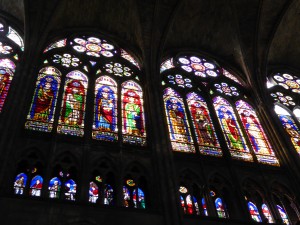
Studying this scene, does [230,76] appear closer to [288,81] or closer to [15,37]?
[288,81]

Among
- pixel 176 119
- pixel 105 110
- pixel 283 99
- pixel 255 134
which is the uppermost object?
pixel 283 99

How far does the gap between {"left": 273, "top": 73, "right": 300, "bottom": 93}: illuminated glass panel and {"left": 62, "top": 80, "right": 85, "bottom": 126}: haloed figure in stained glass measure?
827 cm

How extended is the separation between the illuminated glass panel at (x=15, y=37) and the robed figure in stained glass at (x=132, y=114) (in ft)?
13.7

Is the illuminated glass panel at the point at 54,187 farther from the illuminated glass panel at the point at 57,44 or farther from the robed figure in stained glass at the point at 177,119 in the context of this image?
the illuminated glass panel at the point at 57,44

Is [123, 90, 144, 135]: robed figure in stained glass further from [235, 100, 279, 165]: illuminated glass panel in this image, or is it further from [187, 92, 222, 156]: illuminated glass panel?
[235, 100, 279, 165]: illuminated glass panel

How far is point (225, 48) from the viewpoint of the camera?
16.3 m

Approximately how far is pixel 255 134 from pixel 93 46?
6.74 meters

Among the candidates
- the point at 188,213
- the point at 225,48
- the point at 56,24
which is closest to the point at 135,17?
the point at 56,24

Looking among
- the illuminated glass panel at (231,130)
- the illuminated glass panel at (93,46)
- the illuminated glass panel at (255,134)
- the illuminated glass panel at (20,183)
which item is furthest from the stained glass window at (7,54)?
the illuminated glass panel at (255,134)

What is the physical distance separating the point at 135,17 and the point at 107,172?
7034 mm

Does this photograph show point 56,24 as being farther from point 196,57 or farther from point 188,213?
point 188,213

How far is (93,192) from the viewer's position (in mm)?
9305

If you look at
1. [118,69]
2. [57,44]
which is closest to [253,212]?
[118,69]

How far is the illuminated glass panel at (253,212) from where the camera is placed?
387 inches
